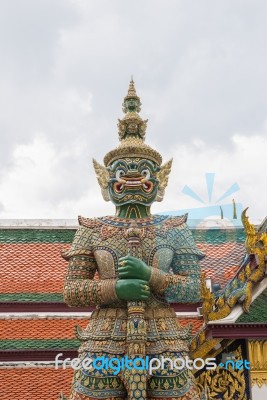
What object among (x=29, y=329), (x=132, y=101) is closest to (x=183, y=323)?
(x=29, y=329)

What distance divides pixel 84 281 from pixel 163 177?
152 centimetres

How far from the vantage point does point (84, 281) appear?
527 centimetres

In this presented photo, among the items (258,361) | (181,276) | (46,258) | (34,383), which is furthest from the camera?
(46,258)

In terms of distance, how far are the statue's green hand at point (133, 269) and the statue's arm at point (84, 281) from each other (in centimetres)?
16

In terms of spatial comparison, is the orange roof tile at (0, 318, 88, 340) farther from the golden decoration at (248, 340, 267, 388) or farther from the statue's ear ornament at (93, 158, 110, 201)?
the statue's ear ornament at (93, 158, 110, 201)

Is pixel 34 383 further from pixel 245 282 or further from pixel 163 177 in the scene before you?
pixel 163 177

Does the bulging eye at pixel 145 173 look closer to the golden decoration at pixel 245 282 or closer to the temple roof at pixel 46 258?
the golden decoration at pixel 245 282

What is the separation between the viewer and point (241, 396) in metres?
6.56

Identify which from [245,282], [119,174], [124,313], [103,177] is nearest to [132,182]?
[119,174]

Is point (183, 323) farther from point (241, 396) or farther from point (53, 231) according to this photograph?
point (53, 231)

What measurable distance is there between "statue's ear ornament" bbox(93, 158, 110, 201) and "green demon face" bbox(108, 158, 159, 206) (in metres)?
0.20

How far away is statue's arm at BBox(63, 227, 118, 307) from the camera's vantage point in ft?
16.8

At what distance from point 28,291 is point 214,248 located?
3.35m

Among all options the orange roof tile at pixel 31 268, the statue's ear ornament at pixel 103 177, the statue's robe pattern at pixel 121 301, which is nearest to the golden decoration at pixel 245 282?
the statue's robe pattern at pixel 121 301
